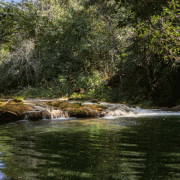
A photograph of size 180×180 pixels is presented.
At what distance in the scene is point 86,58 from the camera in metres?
23.7

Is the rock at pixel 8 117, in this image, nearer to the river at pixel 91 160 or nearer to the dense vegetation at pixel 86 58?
the river at pixel 91 160

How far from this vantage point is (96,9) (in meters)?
24.0

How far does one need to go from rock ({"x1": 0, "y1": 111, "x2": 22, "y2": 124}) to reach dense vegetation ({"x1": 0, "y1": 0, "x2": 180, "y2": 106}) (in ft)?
16.2

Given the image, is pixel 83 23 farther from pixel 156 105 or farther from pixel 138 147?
pixel 138 147

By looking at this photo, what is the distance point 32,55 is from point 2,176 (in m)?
25.5

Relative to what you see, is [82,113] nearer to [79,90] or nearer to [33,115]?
[33,115]

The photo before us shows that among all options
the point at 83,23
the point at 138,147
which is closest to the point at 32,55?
the point at 83,23

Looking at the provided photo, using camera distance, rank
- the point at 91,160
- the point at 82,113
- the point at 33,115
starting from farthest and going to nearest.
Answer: the point at 82,113 < the point at 33,115 < the point at 91,160

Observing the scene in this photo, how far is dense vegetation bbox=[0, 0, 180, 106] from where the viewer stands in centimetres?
1456

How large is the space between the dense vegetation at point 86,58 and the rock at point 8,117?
4.94 meters

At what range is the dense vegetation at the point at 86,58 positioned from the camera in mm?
14562

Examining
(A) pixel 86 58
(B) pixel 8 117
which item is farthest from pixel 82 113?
(A) pixel 86 58

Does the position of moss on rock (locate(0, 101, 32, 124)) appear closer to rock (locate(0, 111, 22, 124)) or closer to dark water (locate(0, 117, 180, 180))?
rock (locate(0, 111, 22, 124))

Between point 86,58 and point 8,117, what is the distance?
1504 centimetres
